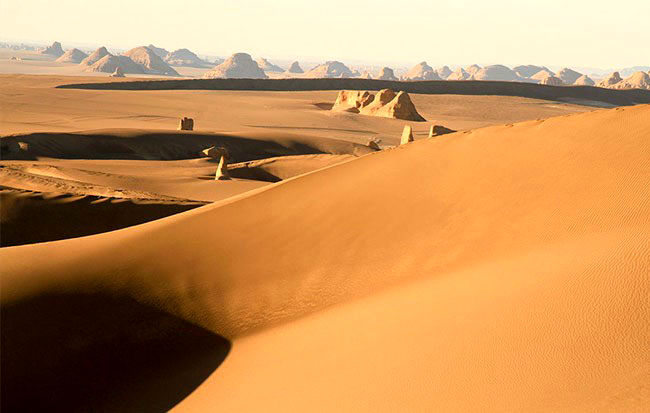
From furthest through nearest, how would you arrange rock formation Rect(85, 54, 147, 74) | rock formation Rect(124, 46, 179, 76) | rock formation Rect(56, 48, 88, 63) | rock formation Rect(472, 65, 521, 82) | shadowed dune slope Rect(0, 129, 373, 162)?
rock formation Rect(472, 65, 521, 82), rock formation Rect(56, 48, 88, 63), rock formation Rect(124, 46, 179, 76), rock formation Rect(85, 54, 147, 74), shadowed dune slope Rect(0, 129, 373, 162)

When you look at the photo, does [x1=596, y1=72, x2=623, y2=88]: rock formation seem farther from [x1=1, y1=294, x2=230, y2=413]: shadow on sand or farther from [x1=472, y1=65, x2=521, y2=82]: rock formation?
[x1=1, y1=294, x2=230, y2=413]: shadow on sand

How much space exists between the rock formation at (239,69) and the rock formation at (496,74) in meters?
55.3

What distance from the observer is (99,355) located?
6.16 m

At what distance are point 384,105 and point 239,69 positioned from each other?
97.6 metres

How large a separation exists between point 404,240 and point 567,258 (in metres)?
1.89

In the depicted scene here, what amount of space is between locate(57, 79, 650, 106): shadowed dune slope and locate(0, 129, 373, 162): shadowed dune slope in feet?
116

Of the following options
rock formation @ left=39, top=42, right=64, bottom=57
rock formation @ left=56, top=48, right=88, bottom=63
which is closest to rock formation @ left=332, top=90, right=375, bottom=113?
rock formation @ left=56, top=48, right=88, bottom=63

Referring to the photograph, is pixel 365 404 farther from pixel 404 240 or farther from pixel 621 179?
pixel 621 179

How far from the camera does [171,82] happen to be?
6469 centimetres

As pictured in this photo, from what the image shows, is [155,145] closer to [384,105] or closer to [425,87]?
[384,105]

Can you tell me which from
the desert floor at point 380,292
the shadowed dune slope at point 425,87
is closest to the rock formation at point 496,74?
the shadowed dune slope at point 425,87

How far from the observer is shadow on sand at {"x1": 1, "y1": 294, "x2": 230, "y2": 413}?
18.8 feet

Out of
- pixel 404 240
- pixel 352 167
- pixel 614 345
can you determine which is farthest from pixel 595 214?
pixel 352 167

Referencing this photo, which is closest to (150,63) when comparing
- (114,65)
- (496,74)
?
(114,65)
